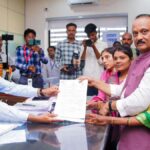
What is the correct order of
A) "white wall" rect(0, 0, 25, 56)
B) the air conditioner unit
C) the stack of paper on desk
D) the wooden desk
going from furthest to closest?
the air conditioner unit
"white wall" rect(0, 0, 25, 56)
the wooden desk
the stack of paper on desk

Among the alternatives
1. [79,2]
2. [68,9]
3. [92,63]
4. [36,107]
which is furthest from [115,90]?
[68,9]

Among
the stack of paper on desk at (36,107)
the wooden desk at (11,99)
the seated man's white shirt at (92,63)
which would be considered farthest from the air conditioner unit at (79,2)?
the stack of paper on desk at (36,107)

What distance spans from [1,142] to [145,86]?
61 centimetres

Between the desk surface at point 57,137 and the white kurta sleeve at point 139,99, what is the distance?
0.17 m

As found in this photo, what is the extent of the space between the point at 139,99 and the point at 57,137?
38 cm

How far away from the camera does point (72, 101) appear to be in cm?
136

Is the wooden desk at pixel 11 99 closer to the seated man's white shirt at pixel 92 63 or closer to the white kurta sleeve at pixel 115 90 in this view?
the white kurta sleeve at pixel 115 90

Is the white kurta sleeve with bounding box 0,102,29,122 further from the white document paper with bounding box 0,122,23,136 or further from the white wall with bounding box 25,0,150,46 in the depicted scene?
the white wall with bounding box 25,0,150,46

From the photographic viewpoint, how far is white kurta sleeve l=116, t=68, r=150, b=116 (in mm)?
1081

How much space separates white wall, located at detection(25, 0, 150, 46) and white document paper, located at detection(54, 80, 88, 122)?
4.15 m

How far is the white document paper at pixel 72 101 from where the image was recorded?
52.7 inches

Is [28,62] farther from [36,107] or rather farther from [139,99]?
[139,99]

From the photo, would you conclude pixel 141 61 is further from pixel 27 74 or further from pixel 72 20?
pixel 72 20

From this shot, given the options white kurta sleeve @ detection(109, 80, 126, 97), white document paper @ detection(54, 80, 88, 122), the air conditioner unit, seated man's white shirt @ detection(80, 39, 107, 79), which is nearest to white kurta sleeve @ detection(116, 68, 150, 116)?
white document paper @ detection(54, 80, 88, 122)
